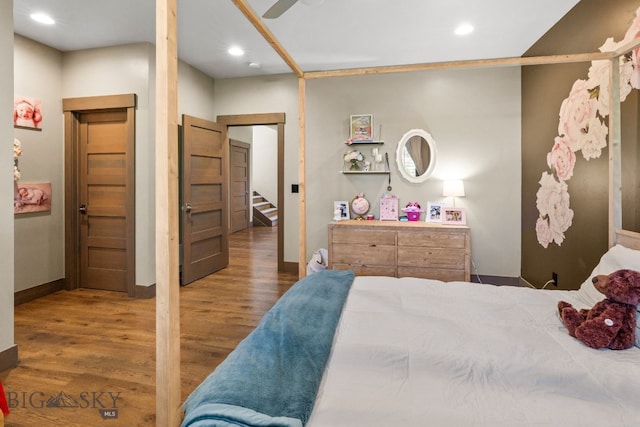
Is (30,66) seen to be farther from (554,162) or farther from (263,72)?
(554,162)

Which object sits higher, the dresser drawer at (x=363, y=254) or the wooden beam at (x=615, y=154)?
the wooden beam at (x=615, y=154)

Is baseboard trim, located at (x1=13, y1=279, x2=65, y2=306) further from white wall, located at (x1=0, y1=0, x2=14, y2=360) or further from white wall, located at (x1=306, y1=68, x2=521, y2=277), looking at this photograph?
white wall, located at (x1=306, y1=68, x2=521, y2=277)

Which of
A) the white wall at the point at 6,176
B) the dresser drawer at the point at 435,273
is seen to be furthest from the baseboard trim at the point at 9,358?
the dresser drawer at the point at 435,273

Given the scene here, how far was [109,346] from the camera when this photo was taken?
2502mm

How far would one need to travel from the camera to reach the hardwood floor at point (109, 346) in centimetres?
183

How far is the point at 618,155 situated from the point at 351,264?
7.68 ft

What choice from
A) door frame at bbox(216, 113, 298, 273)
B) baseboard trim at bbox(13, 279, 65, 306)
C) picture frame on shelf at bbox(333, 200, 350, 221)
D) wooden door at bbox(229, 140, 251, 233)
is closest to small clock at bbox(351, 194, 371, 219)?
picture frame on shelf at bbox(333, 200, 350, 221)

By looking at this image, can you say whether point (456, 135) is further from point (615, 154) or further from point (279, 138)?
point (279, 138)

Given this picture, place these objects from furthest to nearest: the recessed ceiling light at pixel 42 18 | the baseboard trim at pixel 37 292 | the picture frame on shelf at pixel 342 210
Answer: the picture frame on shelf at pixel 342 210, the baseboard trim at pixel 37 292, the recessed ceiling light at pixel 42 18

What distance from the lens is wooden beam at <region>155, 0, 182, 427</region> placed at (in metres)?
1.22

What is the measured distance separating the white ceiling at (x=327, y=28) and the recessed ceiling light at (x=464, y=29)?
6 centimetres

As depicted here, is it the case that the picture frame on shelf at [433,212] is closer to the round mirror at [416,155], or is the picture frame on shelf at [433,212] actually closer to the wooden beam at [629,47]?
the round mirror at [416,155]

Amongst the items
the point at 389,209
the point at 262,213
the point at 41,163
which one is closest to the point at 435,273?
the point at 389,209

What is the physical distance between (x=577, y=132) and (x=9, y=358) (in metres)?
4.45
